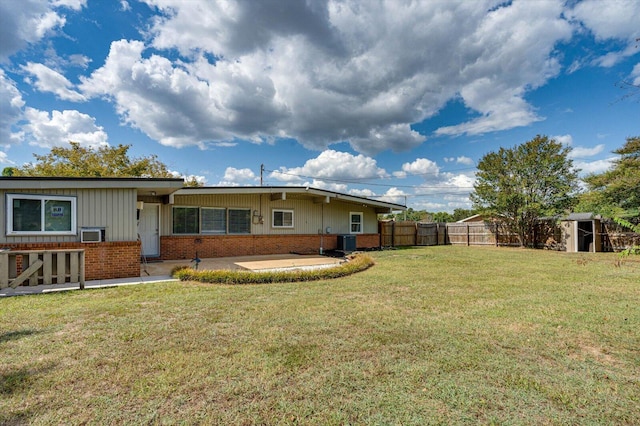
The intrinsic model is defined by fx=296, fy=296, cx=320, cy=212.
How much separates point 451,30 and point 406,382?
11.0 metres

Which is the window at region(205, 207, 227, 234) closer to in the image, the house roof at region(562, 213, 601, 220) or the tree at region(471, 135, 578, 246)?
the tree at region(471, 135, 578, 246)

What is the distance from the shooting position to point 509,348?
341cm

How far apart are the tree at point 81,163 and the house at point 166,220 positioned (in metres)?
14.5

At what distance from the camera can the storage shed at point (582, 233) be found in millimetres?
16047

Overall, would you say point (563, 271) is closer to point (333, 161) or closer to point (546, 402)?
point (546, 402)

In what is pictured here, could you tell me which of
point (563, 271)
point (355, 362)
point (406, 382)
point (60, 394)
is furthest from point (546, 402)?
point (563, 271)

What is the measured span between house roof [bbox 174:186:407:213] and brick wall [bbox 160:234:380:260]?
1788 millimetres

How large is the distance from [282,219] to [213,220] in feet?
10.3

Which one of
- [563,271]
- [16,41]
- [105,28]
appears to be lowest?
[563,271]

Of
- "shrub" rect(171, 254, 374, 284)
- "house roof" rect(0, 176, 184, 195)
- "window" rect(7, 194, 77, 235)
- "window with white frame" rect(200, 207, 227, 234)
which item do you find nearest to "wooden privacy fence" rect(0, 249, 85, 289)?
"window" rect(7, 194, 77, 235)

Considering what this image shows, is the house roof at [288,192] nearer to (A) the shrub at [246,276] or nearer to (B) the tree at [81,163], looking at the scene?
(A) the shrub at [246,276]

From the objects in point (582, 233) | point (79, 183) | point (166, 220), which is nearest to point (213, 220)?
point (166, 220)

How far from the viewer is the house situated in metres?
6.89

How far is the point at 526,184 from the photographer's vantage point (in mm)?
18844
